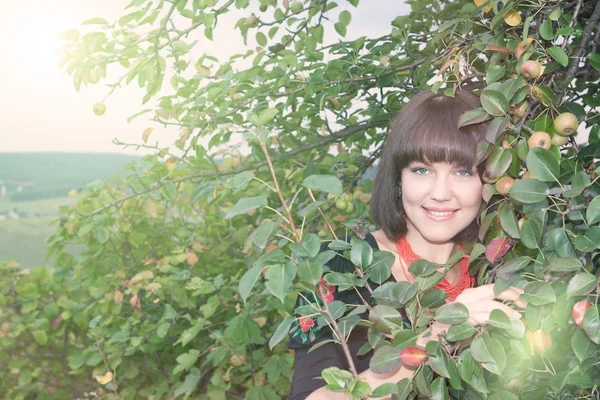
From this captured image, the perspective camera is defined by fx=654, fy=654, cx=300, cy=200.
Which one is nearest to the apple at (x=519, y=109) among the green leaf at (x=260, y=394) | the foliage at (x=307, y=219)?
the foliage at (x=307, y=219)

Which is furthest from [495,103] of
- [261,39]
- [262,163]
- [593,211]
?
[261,39]

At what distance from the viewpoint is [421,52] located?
235 centimetres

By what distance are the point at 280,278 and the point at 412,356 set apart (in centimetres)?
23

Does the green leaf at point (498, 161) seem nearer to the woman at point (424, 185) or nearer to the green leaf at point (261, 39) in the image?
the woman at point (424, 185)

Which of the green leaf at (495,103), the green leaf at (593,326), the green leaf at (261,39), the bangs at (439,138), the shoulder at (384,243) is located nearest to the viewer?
the green leaf at (593,326)

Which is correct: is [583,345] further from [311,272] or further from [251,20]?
[251,20]

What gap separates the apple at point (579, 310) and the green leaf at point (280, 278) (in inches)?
15.3

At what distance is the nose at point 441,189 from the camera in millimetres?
1497

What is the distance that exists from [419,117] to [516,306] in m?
0.65

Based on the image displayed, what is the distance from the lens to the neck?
5.83 ft

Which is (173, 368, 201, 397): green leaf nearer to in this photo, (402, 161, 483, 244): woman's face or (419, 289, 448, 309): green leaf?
(402, 161, 483, 244): woman's face

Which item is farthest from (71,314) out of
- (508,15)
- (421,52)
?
(508,15)

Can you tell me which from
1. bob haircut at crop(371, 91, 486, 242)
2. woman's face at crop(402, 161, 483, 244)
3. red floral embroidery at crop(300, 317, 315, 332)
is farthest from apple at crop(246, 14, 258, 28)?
red floral embroidery at crop(300, 317, 315, 332)

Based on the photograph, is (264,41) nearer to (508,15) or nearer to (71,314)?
(508,15)
